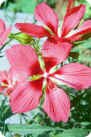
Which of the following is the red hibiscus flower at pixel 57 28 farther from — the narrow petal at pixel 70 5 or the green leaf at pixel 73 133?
the green leaf at pixel 73 133

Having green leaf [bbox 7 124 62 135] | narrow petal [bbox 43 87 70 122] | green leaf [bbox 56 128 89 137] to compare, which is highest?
narrow petal [bbox 43 87 70 122]

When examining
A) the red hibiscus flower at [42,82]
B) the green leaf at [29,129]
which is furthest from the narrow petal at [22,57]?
the green leaf at [29,129]

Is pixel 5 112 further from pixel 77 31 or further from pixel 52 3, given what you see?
pixel 52 3

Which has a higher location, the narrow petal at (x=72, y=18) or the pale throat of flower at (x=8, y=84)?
the narrow petal at (x=72, y=18)

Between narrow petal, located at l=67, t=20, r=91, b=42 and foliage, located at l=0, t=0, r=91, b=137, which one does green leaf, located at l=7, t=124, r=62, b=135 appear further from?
narrow petal, located at l=67, t=20, r=91, b=42

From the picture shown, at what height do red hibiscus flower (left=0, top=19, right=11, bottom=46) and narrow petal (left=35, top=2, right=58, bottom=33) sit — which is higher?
narrow petal (left=35, top=2, right=58, bottom=33)

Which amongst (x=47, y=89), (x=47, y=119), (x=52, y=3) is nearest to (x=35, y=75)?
(x=47, y=89)

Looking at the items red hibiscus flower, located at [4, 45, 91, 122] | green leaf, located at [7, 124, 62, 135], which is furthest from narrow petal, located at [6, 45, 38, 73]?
green leaf, located at [7, 124, 62, 135]
